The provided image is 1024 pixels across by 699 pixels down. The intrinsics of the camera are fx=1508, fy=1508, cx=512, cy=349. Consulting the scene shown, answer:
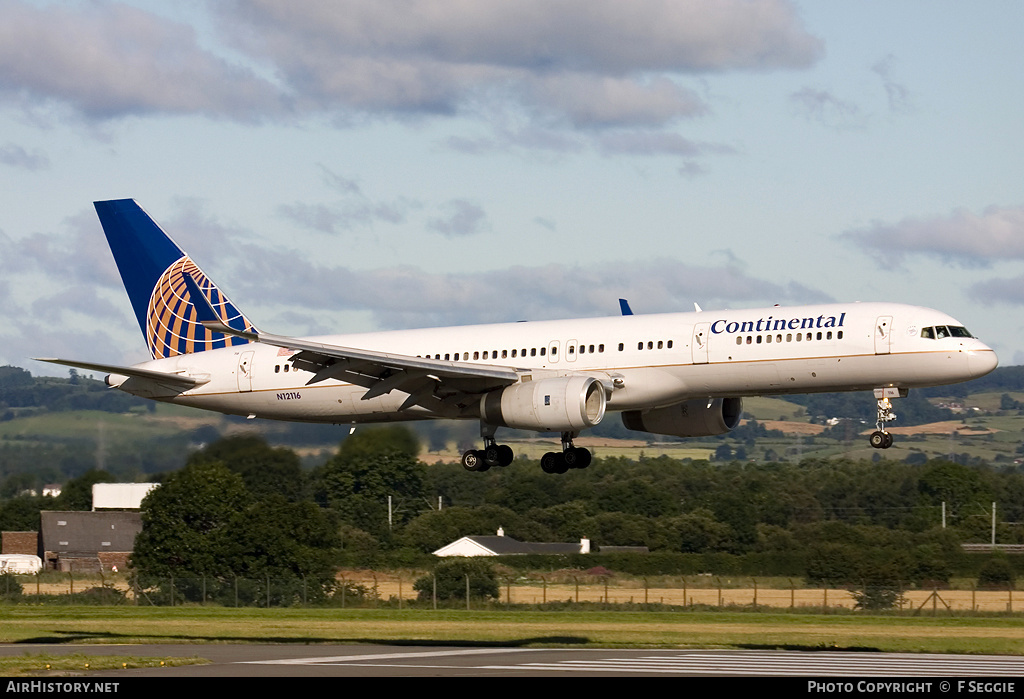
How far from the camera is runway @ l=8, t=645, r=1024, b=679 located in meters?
31.6

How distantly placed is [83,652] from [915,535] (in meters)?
73.5

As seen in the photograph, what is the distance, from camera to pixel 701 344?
42.7 meters

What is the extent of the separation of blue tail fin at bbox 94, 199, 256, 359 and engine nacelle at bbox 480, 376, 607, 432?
1181 cm

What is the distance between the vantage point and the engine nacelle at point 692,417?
47375 mm

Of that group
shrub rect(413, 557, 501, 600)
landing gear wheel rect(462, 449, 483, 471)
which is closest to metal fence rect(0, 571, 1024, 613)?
shrub rect(413, 557, 501, 600)

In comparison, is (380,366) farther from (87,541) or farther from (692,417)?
(87,541)

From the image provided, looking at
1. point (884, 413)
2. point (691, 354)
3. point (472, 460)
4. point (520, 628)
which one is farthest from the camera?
point (520, 628)

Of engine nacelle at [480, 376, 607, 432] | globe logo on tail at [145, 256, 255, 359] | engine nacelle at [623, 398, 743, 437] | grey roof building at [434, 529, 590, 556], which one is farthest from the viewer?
grey roof building at [434, 529, 590, 556]

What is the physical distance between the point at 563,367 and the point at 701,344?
4450 mm

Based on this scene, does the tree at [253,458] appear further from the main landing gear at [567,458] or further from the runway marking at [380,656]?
the runway marking at [380,656]

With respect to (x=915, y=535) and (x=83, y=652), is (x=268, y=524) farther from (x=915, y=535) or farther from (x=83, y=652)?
(x=915, y=535)

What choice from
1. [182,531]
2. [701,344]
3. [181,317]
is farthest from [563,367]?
[182,531]

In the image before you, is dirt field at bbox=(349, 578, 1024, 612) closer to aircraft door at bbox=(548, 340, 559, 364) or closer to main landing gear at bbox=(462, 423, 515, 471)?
main landing gear at bbox=(462, 423, 515, 471)
